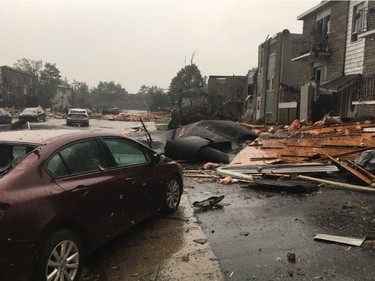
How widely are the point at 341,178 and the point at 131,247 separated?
568 centimetres

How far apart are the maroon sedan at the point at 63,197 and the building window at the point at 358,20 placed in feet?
60.5

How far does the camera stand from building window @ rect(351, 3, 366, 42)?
19728 mm

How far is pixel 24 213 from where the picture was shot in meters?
3.18

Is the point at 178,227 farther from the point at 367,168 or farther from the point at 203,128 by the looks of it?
the point at 203,128

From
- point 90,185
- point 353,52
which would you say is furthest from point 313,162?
point 353,52

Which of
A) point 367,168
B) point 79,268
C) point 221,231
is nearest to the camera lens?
point 79,268

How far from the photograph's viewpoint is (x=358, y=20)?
67.1 ft

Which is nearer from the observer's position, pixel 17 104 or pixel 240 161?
pixel 240 161

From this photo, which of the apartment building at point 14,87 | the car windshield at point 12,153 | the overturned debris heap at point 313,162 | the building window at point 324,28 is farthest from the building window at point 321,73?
the apartment building at point 14,87

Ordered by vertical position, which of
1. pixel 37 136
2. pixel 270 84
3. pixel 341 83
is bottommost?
pixel 37 136

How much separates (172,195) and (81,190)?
2.64m

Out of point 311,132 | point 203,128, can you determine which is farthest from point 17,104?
point 311,132

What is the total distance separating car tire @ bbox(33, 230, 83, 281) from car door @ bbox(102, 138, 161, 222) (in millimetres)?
1058

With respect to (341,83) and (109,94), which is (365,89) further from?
(109,94)
